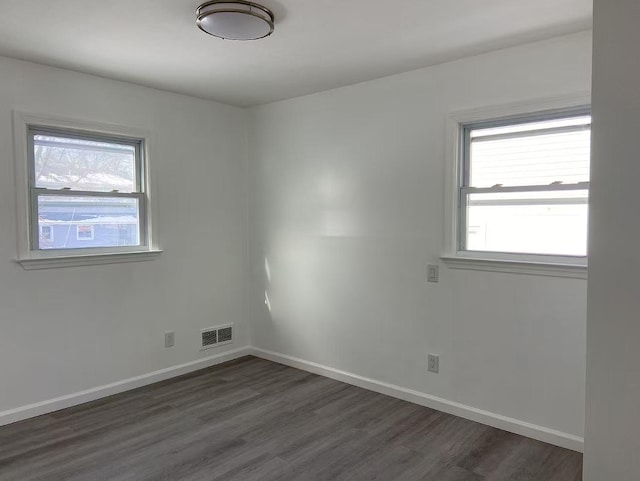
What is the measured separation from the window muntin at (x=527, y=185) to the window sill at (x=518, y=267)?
0.32 feet

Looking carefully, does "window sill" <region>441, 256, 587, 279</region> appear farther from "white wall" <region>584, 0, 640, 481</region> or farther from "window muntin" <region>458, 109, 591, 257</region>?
Answer: "white wall" <region>584, 0, 640, 481</region>

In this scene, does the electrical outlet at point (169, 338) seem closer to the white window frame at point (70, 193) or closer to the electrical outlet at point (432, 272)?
the white window frame at point (70, 193)

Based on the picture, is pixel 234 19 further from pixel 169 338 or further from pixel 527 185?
pixel 169 338

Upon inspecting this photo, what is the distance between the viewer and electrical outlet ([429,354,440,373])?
3.44 metres

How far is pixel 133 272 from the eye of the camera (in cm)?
387

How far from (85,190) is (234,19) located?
1.98 meters

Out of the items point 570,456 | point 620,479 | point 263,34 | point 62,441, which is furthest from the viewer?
point 62,441

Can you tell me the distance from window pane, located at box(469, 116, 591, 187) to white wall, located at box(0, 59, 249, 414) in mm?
2454

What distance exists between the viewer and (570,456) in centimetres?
277

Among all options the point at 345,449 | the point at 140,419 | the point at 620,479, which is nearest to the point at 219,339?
the point at 140,419

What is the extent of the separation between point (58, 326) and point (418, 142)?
3.06 meters

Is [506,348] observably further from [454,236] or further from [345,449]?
[345,449]

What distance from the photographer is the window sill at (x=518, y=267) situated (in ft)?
9.20

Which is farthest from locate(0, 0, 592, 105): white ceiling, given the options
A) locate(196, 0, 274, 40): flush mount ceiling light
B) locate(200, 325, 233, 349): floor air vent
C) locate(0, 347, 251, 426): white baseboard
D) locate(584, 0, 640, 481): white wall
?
locate(0, 347, 251, 426): white baseboard
